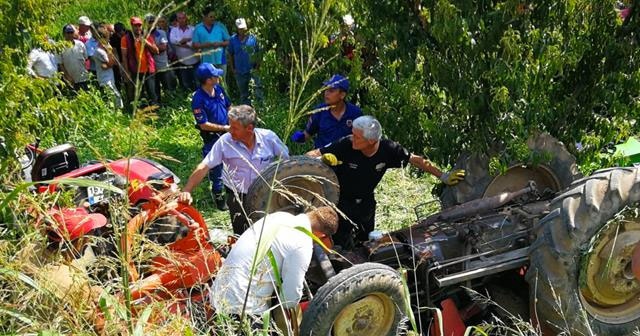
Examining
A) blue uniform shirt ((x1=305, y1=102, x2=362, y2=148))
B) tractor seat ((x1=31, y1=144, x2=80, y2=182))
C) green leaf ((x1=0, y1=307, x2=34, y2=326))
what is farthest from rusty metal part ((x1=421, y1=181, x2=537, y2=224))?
green leaf ((x1=0, y1=307, x2=34, y2=326))

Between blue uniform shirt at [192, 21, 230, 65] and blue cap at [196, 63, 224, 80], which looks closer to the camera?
blue cap at [196, 63, 224, 80]

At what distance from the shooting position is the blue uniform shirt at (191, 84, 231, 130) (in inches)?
291

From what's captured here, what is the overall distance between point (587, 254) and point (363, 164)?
179 centimetres

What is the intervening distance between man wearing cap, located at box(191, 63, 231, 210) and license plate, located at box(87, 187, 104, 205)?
2312 millimetres

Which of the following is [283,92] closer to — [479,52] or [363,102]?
[363,102]

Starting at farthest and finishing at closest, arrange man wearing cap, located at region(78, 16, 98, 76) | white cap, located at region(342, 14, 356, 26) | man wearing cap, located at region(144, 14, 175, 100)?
man wearing cap, located at region(144, 14, 175, 100), man wearing cap, located at region(78, 16, 98, 76), white cap, located at region(342, 14, 356, 26)

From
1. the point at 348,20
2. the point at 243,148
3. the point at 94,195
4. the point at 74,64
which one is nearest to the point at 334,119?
the point at 348,20

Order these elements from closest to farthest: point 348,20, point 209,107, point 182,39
→ 1. point 348,20
2. point 209,107
3. point 182,39

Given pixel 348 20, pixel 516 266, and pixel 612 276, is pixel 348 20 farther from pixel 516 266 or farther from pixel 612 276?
pixel 612 276

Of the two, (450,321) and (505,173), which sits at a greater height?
(505,173)

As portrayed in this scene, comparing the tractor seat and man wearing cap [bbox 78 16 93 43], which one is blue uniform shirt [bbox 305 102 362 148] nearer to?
the tractor seat

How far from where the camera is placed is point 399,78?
5.48 meters

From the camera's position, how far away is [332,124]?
6391 millimetres

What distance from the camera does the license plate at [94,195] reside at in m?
4.91
